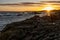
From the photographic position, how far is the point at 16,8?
115 inches

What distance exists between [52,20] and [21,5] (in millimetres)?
1044

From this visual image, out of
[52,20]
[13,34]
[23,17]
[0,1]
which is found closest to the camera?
[13,34]

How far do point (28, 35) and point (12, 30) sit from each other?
258 mm

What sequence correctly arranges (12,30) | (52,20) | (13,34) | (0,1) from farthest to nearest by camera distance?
(0,1) < (52,20) < (12,30) < (13,34)

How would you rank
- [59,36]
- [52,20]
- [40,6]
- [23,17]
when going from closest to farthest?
[59,36] < [52,20] < [23,17] < [40,6]

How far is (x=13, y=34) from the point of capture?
178 centimetres

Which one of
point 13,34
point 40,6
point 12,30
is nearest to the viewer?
point 13,34

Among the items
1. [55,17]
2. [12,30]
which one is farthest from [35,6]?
[12,30]

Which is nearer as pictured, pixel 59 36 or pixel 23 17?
pixel 59 36

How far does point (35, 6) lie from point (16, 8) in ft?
1.06

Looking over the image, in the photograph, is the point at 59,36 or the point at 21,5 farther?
the point at 21,5

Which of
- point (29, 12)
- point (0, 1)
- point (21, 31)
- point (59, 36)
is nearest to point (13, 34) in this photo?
point (21, 31)

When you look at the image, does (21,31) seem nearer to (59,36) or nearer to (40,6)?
(59,36)

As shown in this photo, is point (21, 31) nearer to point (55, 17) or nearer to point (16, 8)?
point (55, 17)
